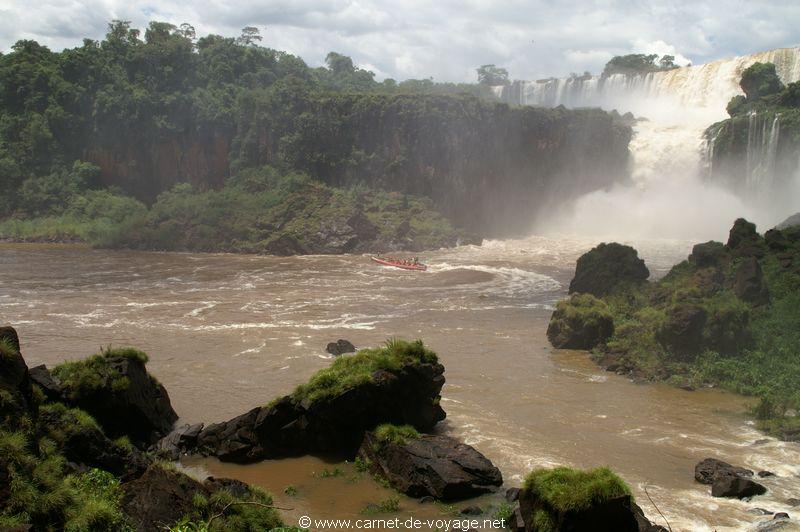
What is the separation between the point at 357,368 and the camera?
52.5ft

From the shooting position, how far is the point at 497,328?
28828 mm

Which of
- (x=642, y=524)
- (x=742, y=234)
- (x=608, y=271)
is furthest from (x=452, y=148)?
(x=642, y=524)

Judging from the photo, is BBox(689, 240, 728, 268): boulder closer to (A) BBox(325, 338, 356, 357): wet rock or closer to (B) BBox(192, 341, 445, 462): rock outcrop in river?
(A) BBox(325, 338, 356, 357): wet rock

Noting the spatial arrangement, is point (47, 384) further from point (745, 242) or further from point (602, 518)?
point (745, 242)

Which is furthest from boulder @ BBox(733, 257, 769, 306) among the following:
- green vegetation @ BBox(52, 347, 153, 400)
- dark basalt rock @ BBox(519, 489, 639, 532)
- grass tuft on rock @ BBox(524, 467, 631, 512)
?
green vegetation @ BBox(52, 347, 153, 400)

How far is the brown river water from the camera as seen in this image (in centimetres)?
1473

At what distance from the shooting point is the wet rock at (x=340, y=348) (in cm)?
2398

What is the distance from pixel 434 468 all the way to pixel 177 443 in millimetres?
5895

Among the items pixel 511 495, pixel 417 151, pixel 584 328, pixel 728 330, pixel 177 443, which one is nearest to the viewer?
pixel 511 495

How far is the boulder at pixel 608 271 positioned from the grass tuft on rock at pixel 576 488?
20.3m

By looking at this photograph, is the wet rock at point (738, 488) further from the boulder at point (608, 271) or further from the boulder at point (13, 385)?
the boulder at point (608, 271)

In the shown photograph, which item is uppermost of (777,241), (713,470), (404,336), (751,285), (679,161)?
(679,161)

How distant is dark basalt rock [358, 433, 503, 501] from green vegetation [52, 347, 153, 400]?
5551 millimetres

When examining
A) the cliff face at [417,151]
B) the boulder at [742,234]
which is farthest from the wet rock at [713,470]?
the cliff face at [417,151]
